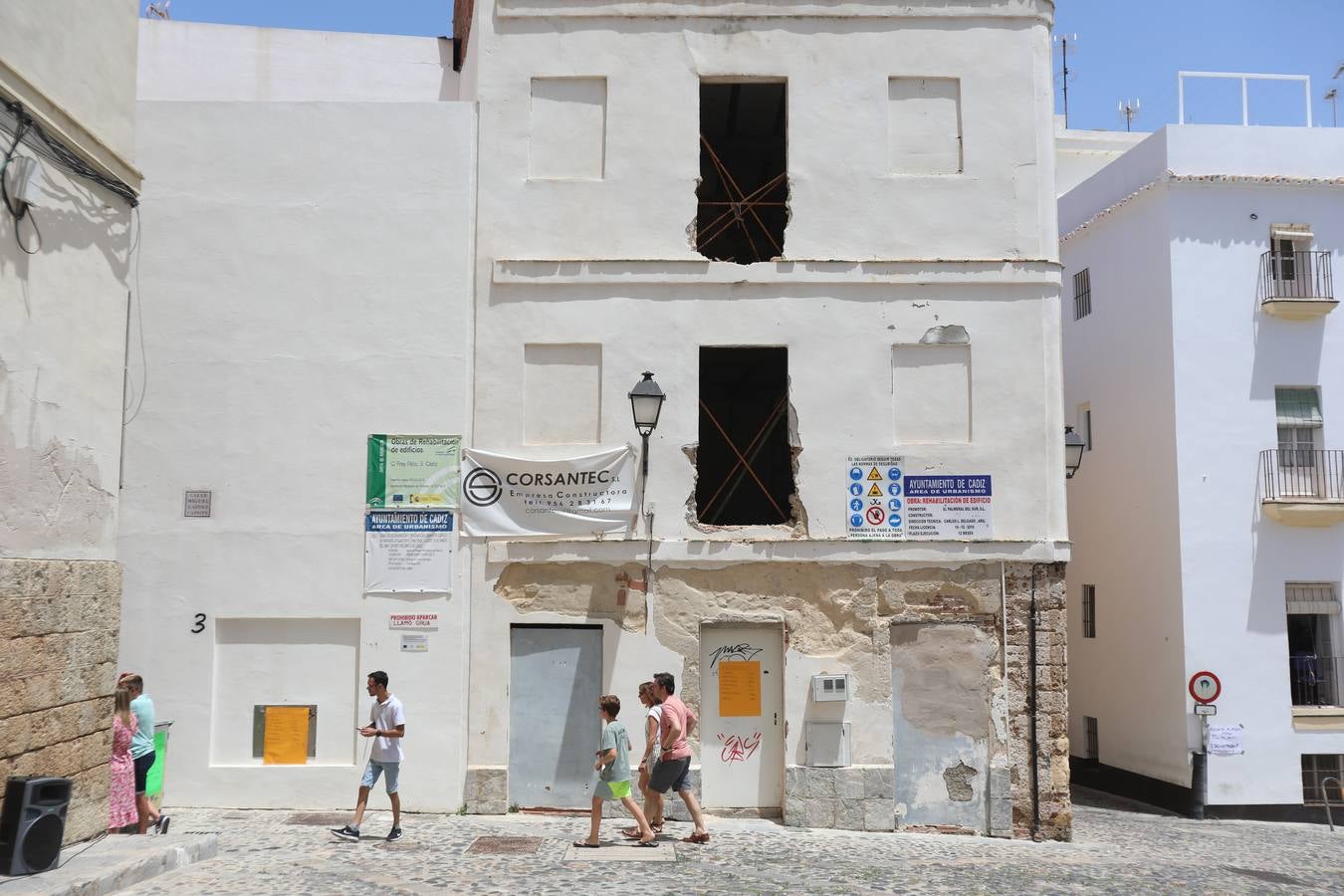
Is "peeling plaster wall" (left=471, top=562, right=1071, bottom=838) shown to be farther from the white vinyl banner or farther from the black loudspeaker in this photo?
the black loudspeaker

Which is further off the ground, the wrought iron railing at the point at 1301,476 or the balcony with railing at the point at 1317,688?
the wrought iron railing at the point at 1301,476

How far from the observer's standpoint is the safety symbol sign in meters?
12.8

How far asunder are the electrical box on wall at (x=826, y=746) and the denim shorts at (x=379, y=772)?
4.15 m

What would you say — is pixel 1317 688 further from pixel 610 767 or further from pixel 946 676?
pixel 610 767

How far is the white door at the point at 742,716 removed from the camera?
12516 mm

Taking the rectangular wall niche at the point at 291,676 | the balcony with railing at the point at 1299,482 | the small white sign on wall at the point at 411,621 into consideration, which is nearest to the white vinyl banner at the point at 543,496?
the small white sign on wall at the point at 411,621

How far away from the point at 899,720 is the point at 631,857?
3565mm

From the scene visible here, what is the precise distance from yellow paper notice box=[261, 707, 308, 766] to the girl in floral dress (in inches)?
92.8

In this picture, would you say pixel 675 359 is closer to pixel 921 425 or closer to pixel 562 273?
pixel 562 273

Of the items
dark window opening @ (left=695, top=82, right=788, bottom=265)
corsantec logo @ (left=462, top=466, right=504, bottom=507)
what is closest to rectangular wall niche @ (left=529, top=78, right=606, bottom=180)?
dark window opening @ (left=695, top=82, right=788, bottom=265)

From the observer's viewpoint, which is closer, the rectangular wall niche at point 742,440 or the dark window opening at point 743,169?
the dark window opening at point 743,169

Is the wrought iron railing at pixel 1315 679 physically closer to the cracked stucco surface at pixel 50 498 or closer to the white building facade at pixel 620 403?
the white building facade at pixel 620 403

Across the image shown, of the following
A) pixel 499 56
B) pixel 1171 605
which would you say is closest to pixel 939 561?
pixel 1171 605

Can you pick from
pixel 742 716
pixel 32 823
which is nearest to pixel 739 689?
pixel 742 716
